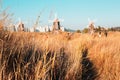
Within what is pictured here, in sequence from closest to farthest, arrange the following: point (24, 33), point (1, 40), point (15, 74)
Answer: point (15, 74)
point (1, 40)
point (24, 33)

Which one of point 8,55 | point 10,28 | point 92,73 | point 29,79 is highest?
point 10,28

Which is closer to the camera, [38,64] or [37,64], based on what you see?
[37,64]

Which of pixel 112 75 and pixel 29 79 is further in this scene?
pixel 112 75

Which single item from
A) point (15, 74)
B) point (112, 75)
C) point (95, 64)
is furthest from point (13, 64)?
point (95, 64)

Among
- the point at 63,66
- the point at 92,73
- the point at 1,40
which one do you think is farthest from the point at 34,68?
the point at 92,73

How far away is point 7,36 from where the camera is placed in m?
4.03

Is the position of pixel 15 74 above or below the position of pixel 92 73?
above

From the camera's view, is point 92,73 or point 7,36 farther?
point 92,73

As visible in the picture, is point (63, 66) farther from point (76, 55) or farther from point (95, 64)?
point (95, 64)

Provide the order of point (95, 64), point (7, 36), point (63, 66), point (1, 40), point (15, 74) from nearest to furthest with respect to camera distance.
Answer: point (15, 74) < point (1, 40) < point (7, 36) < point (63, 66) < point (95, 64)

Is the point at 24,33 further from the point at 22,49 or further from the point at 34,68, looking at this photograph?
the point at 34,68

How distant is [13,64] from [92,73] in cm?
224

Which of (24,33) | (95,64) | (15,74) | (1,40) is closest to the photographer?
(15,74)

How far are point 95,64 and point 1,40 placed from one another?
2.92 meters
